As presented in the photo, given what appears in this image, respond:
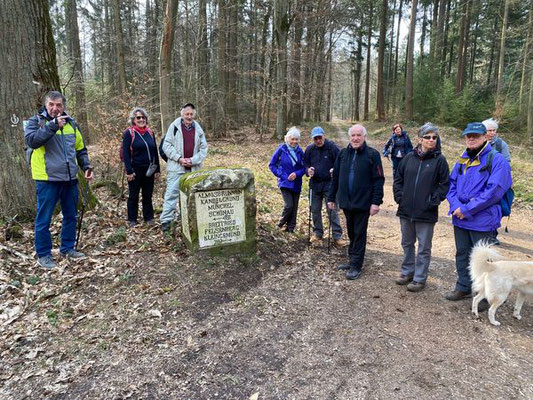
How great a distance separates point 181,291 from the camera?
14.7ft

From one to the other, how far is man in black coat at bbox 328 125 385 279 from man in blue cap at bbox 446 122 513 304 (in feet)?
3.09

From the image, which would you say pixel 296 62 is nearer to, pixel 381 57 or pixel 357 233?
pixel 381 57

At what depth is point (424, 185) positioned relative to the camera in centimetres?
453

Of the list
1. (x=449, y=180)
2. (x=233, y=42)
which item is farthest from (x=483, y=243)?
(x=233, y=42)

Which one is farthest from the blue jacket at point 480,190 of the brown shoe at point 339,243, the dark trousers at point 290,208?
the dark trousers at point 290,208

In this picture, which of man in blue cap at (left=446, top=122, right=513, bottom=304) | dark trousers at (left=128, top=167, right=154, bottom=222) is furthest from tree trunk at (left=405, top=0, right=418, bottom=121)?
dark trousers at (left=128, top=167, right=154, bottom=222)

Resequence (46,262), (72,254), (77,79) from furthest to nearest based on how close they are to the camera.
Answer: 1. (77,79)
2. (72,254)
3. (46,262)

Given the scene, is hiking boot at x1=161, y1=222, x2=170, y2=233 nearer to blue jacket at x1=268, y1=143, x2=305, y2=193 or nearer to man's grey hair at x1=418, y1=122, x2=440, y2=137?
blue jacket at x1=268, y1=143, x2=305, y2=193

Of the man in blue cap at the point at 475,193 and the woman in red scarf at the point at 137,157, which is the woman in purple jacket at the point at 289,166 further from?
the man in blue cap at the point at 475,193

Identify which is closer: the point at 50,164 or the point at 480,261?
the point at 480,261

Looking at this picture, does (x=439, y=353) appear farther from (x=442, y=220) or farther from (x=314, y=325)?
(x=442, y=220)

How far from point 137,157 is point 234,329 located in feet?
11.4

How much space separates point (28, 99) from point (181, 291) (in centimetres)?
372

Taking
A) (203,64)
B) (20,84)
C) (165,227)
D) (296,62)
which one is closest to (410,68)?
(296,62)
